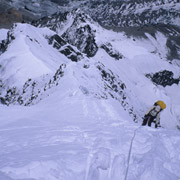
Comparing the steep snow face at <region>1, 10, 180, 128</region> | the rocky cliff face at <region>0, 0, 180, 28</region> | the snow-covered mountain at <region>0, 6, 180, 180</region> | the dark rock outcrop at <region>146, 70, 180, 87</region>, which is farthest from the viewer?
the rocky cliff face at <region>0, 0, 180, 28</region>

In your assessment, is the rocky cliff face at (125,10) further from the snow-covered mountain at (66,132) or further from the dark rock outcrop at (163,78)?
the snow-covered mountain at (66,132)

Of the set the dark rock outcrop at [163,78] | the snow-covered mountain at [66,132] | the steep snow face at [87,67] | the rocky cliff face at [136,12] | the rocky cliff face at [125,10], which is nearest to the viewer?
the snow-covered mountain at [66,132]

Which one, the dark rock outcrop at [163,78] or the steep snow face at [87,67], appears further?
the dark rock outcrop at [163,78]

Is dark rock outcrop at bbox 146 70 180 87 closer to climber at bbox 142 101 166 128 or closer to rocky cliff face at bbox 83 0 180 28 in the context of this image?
climber at bbox 142 101 166 128

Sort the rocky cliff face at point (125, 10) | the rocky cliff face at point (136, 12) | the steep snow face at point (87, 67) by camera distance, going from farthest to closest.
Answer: the rocky cliff face at point (136, 12), the rocky cliff face at point (125, 10), the steep snow face at point (87, 67)

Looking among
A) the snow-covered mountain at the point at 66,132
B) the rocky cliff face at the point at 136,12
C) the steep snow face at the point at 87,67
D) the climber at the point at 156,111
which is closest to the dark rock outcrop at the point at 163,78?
the steep snow face at the point at 87,67

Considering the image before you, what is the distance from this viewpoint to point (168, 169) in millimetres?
3195

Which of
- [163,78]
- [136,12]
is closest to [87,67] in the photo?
[163,78]

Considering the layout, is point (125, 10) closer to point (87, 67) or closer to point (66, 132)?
point (87, 67)

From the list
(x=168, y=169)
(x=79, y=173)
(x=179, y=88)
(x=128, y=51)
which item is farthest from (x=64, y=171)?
(x=179, y=88)

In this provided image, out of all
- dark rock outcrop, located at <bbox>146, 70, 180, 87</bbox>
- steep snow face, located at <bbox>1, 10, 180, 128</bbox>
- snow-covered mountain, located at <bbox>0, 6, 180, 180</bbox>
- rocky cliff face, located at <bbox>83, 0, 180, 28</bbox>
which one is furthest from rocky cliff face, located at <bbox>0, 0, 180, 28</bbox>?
snow-covered mountain, located at <bbox>0, 6, 180, 180</bbox>

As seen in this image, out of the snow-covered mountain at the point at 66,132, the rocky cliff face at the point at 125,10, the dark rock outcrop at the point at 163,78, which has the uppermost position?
the rocky cliff face at the point at 125,10

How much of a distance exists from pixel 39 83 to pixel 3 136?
9723 millimetres

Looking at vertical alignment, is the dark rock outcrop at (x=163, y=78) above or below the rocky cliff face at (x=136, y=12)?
below
